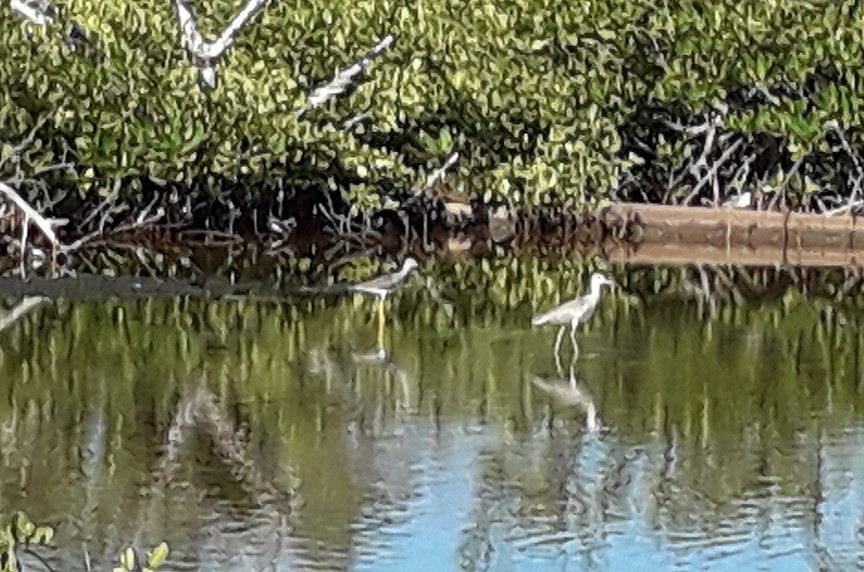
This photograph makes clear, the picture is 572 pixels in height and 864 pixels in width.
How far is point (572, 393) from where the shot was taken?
8.80 metres

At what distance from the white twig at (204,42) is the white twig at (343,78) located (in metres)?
0.90

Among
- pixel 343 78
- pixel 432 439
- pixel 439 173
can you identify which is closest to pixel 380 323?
pixel 432 439

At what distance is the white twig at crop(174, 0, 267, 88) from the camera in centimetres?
1434

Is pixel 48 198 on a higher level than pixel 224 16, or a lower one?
lower

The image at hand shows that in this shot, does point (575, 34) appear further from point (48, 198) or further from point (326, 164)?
point (48, 198)

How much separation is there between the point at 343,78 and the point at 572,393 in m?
6.86

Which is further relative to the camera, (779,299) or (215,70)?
(215,70)

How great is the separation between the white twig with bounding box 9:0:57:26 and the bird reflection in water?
6038 millimetres

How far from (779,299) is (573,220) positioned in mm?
5420

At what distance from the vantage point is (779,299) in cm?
1266

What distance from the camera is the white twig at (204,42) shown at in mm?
14344

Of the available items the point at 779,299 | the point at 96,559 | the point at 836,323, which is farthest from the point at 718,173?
the point at 96,559

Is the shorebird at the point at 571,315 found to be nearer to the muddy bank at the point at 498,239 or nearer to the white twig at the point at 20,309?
the white twig at the point at 20,309

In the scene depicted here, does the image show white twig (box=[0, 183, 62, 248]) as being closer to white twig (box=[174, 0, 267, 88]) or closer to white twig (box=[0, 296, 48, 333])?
white twig (box=[0, 296, 48, 333])
